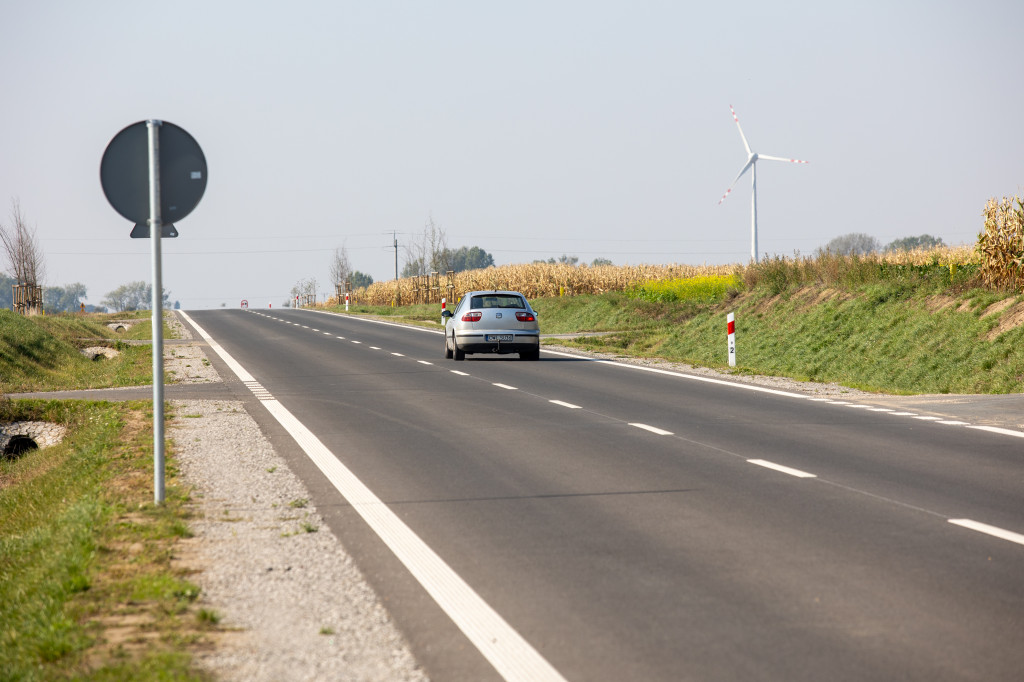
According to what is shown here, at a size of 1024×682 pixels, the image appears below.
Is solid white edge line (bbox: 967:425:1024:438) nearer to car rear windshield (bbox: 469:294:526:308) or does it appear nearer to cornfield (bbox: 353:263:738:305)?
car rear windshield (bbox: 469:294:526:308)

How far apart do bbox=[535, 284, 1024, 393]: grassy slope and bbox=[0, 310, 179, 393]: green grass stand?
12.4 metres

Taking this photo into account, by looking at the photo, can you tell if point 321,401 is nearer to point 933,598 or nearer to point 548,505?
point 548,505

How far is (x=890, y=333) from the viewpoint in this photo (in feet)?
86.9

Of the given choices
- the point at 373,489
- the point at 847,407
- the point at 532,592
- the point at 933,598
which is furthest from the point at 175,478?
the point at 847,407

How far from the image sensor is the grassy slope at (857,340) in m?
21.4

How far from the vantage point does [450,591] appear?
18.9ft

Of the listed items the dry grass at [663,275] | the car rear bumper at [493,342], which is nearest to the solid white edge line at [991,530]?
the car rear bumper at [493,342]

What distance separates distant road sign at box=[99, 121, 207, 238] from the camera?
7816mm

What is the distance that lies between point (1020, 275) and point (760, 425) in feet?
47.1

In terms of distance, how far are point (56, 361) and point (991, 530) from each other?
97.1 feet

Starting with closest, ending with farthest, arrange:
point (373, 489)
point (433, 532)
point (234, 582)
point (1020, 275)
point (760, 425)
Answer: point (234, 582)
point (433, 532)
point (373, 489)
point (760, 425)
point (1020, 275)


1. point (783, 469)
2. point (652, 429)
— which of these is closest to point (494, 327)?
point (652, 429)

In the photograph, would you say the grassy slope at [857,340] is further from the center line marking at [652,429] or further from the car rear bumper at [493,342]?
the center line marking at [652,429]

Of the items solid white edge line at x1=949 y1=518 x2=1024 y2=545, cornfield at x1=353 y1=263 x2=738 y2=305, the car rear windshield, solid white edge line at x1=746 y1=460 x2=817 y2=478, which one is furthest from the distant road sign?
cornfield at x1=353 y1=263 x2=738 y2=305
